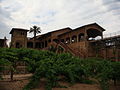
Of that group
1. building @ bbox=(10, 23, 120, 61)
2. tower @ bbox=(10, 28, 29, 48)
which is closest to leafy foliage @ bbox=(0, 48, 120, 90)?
building @ bbox=(10, 23, 120, 61)

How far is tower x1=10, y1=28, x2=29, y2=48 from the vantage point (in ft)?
141

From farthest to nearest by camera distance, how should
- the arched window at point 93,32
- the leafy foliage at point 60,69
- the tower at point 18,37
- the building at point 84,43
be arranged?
the tower at point 18,37
the arched window at point 93,32
the building at point 84,43
the leafy foliage at point 60,69

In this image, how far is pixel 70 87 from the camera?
1542 centimetres

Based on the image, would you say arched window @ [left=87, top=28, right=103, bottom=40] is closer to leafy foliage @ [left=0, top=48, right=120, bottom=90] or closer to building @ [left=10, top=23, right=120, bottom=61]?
building @ [left=10, top=23, right=120, bottom=61]

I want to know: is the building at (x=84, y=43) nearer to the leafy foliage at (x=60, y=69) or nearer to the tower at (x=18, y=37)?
the tower at (x=18, y=37)

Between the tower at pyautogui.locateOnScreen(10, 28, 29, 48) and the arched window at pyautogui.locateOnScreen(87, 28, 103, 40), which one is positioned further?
the tower at pyautogui.locateOnScreen(10, 28, 29, 48)

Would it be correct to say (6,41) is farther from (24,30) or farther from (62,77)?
(62,77)

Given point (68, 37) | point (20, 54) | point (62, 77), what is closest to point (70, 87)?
point (62, 77)

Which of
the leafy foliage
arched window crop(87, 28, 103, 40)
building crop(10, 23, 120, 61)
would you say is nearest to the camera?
the leafy foliage

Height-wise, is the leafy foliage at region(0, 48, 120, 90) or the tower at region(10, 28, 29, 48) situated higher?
the tower at region(10, 28, 29, 48)

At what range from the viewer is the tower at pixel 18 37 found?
141ft

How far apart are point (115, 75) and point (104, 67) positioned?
4.54 ft

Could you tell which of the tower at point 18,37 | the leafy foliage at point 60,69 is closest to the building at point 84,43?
the tower at point 18,37

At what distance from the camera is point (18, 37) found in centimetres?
4334
